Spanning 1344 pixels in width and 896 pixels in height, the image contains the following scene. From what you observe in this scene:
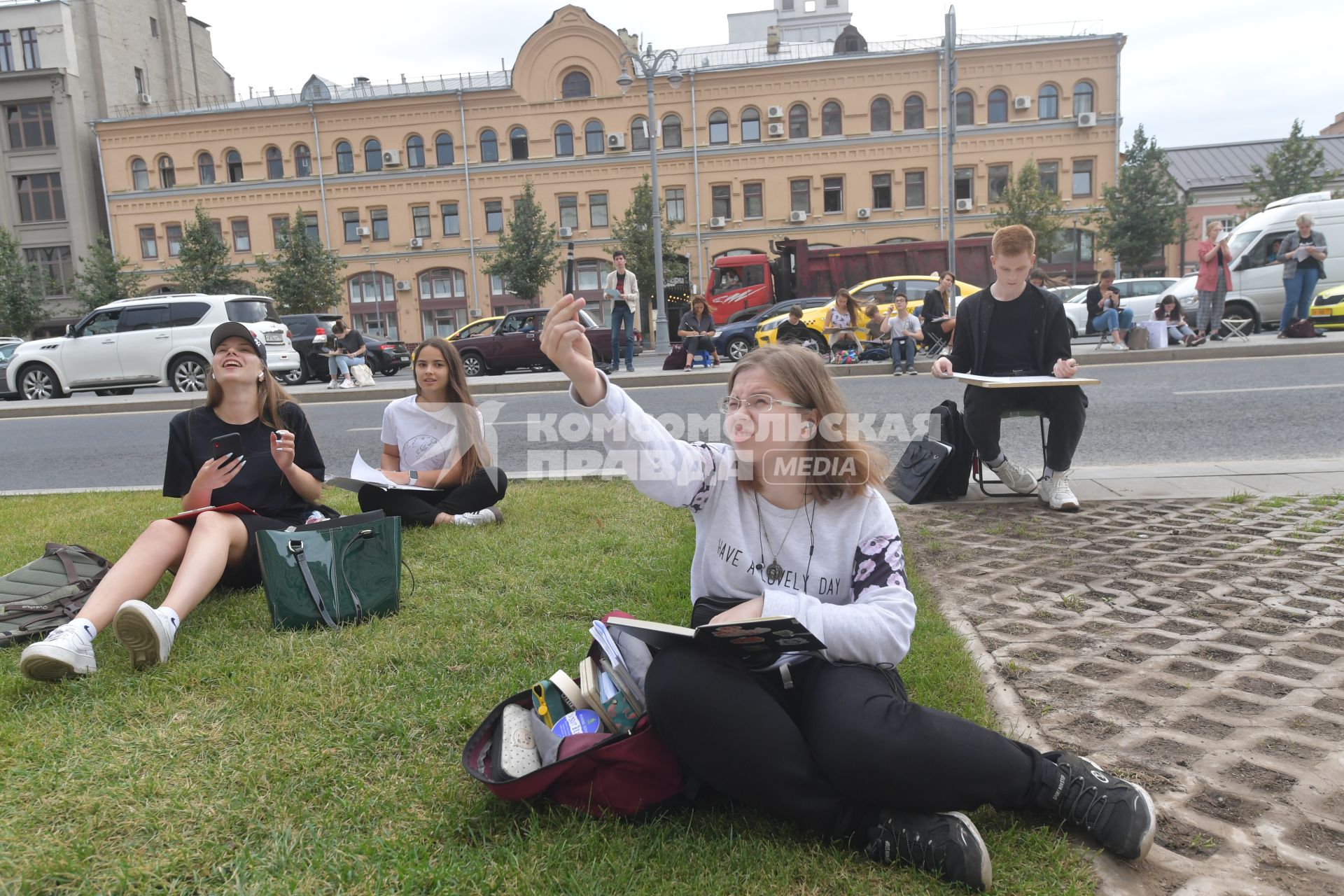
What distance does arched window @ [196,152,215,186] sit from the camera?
4362 centimetres

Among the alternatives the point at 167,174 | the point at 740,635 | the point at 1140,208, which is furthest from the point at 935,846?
the point at 167,174

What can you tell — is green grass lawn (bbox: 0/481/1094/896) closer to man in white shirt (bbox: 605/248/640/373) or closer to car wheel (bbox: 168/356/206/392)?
man in white shirt (bbox: 605/248/640/373)

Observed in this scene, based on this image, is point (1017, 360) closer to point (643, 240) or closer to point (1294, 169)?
point (643, 240)

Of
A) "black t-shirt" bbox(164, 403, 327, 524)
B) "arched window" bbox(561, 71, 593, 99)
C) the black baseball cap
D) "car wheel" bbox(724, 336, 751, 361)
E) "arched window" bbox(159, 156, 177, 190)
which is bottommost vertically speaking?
"car wheel" bbox(724, 336, 751, 361)

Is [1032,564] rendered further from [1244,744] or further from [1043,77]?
[1043,77]

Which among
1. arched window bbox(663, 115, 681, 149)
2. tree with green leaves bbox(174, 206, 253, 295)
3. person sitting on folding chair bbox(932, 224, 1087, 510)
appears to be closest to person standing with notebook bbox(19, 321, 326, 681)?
person sitting on folding chair bbox(932, 224, 1087, 510)

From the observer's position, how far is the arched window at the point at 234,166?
43594 millimetres

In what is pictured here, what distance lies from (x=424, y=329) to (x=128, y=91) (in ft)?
70.9

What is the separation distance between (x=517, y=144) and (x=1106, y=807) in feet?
144

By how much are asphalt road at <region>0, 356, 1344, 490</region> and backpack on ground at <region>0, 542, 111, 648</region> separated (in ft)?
13.0

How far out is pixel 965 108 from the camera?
4034cm

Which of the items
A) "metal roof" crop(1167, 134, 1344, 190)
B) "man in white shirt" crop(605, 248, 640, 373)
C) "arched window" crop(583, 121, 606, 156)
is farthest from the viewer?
"metal roof" crop(1167, 134, 1344, 190)

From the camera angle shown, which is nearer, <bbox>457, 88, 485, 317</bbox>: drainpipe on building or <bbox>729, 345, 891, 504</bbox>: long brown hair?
<bbox>729, 345, 891, 504</bbox>: long brown hair

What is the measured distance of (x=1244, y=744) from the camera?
250cm
